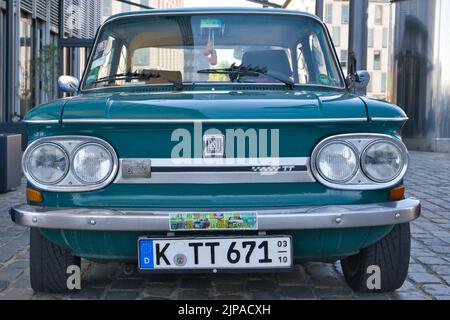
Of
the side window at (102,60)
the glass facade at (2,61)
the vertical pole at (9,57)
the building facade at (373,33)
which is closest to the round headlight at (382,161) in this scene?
the side window at (102,60)

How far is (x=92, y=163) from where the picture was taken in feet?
9.53

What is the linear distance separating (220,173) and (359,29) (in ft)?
25.2

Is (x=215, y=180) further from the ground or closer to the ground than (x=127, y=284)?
further from the ground

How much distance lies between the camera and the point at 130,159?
288cm

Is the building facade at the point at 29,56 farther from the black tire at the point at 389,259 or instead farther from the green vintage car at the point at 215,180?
the black tire at the point at 389,259

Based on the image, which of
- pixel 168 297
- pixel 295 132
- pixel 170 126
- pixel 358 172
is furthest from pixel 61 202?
pixel 358 172

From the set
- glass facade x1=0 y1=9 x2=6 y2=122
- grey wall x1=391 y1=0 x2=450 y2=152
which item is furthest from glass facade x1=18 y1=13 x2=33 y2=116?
grey wall x1=391 y1=0 x2=450 y2=152

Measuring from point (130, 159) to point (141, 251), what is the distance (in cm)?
42

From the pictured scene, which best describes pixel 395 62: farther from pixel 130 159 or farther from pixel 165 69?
pixel 130 159

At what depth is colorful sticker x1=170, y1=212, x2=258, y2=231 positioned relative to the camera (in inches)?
110

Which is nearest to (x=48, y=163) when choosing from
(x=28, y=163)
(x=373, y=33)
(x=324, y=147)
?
(x=28, y=163)

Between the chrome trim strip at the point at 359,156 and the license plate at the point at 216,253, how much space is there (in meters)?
0.33

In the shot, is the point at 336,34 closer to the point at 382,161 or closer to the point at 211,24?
the point at 211,24

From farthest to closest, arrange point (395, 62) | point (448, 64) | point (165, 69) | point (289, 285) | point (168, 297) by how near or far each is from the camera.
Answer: point (395, 62) < point (448, 64) < point (165, 69) < point (289, 285) < point (168, 297)
